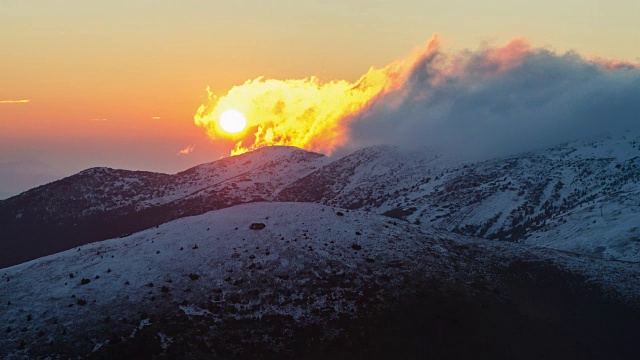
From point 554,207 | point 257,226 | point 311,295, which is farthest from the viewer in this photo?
point 554,207

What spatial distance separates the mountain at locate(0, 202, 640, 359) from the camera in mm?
40219

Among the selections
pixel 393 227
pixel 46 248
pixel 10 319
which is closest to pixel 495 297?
pixel 393 227

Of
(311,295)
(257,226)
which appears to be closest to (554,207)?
(257,226)

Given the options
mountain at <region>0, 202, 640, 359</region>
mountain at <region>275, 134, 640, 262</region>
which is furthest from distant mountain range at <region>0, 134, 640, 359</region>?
mountain at <region>275, 134, 640, 262</region>

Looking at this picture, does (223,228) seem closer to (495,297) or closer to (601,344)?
(495,297)

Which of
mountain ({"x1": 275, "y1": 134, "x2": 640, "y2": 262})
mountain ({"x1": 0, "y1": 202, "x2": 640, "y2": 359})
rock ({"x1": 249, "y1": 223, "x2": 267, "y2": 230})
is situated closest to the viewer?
mountain ({"x1": 0, "y1": 202, "x2": 640, "y2": 359})

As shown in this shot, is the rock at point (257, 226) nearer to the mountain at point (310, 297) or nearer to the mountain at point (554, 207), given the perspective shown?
the mountain at point (310, 297)

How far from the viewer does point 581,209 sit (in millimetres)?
135375

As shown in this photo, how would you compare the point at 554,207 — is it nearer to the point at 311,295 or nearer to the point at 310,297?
the point at 311,295

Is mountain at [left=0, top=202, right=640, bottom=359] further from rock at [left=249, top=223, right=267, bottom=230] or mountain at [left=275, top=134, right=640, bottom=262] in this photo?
mountain at [left=275, top=134, right=640, bottom=262]

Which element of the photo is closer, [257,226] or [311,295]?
[311,295]

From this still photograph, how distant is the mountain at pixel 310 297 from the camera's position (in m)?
40.2

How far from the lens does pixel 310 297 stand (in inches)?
1858

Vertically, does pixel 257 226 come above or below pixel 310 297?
above
